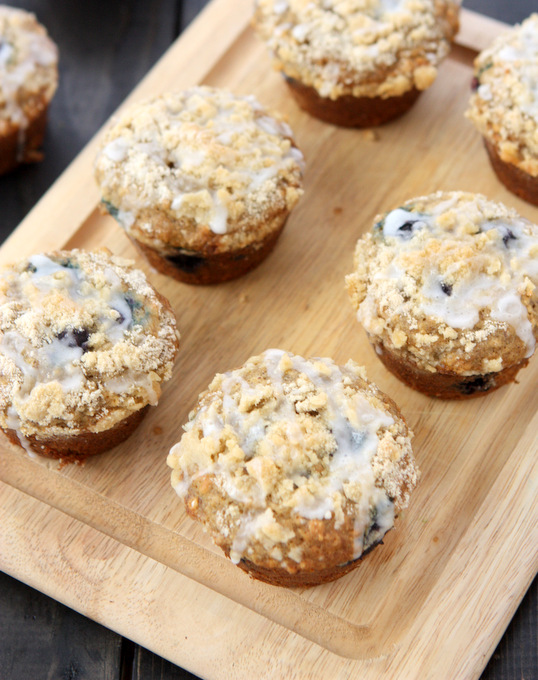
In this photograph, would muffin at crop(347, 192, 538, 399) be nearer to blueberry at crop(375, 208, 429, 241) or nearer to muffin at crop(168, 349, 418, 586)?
blueberry at crop(375, 208, 429, 241)

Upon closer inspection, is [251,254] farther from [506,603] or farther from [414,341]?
[506,603]

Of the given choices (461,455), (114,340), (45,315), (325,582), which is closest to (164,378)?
(114,340)

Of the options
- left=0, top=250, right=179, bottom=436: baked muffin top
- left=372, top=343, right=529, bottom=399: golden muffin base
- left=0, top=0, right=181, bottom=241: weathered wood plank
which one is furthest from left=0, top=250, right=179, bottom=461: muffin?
left=0, top=0, right=181, bottom=241: weathered wood plank

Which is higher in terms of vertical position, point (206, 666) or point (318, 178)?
point (318, 178)

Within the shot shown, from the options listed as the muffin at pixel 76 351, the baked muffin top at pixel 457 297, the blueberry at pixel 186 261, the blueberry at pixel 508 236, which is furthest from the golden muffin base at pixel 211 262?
the blueberry at pixel 508 236

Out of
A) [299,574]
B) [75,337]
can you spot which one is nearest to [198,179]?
[75,337]

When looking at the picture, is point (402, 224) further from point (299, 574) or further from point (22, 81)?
point (22, 81)
